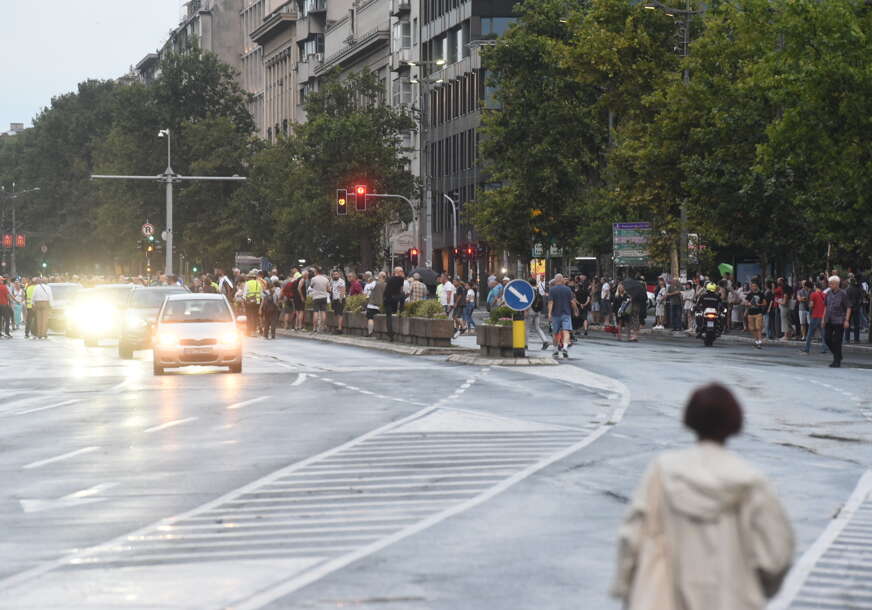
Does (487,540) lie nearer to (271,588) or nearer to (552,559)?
(552,559)

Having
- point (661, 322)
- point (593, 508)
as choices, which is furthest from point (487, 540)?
point (661, 322)

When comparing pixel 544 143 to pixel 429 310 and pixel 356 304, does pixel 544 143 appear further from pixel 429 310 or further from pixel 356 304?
pixel 429 310

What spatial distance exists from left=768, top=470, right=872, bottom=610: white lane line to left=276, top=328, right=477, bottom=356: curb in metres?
24.5

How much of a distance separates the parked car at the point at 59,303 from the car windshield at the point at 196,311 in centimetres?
2435

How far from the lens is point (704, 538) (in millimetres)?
5453

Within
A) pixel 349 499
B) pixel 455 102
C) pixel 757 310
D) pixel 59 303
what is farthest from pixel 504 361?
pixel 455 102

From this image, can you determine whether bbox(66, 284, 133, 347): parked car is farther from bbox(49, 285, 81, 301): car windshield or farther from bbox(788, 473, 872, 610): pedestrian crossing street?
bbox(788, 473, 872, 610): pedestrian crossing street

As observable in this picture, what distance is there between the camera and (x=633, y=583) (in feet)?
18.0

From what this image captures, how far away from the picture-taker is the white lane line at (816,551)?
9.58 m

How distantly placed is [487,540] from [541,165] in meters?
60.7

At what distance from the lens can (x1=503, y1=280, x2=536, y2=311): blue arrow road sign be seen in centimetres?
3316

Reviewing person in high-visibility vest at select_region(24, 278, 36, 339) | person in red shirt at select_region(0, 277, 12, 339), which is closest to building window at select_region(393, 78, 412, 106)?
person in red shirt at select_region(0, 277, 12, 339)

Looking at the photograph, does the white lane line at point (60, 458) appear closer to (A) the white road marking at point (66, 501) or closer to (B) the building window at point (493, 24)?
(A) the white road marking at point (66, 501)

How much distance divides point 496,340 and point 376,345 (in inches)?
314
